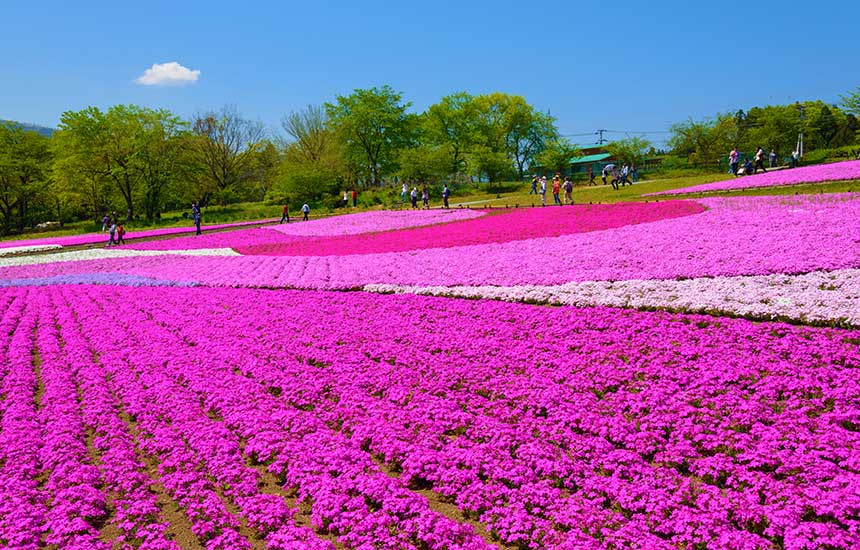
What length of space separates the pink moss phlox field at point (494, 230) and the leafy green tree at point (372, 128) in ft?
199

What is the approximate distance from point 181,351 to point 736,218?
20.8 m

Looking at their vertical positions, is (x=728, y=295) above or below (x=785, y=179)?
below

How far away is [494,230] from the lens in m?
29.1

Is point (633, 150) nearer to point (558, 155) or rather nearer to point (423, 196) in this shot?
point (558, 155)

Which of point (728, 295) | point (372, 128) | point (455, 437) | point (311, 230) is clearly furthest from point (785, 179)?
point (372, 128)

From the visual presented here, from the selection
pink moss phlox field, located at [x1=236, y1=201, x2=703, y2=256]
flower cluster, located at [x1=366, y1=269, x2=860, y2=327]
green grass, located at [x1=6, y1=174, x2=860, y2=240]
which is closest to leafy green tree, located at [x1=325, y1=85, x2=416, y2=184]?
green grass, located at [x1=6, y1=174, x2=860, y2=240]

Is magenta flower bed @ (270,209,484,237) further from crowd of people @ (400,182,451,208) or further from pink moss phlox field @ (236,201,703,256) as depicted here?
crowd of people @ (400,182,451,208)

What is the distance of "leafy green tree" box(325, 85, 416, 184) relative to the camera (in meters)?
92.6

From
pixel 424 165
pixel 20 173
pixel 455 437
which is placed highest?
pixel 20 173

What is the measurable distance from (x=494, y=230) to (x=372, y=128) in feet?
228

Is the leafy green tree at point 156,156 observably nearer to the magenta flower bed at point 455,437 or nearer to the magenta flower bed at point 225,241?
the magenta flower bed at point 225,241

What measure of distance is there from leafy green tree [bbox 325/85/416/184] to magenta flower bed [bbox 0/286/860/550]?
83084 mm

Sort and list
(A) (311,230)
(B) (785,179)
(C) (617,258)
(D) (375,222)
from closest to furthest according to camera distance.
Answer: (C) (617,258) < (B) (785,179) < (A) (311,230) < (D) (375,222)

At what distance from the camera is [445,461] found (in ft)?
23.5
